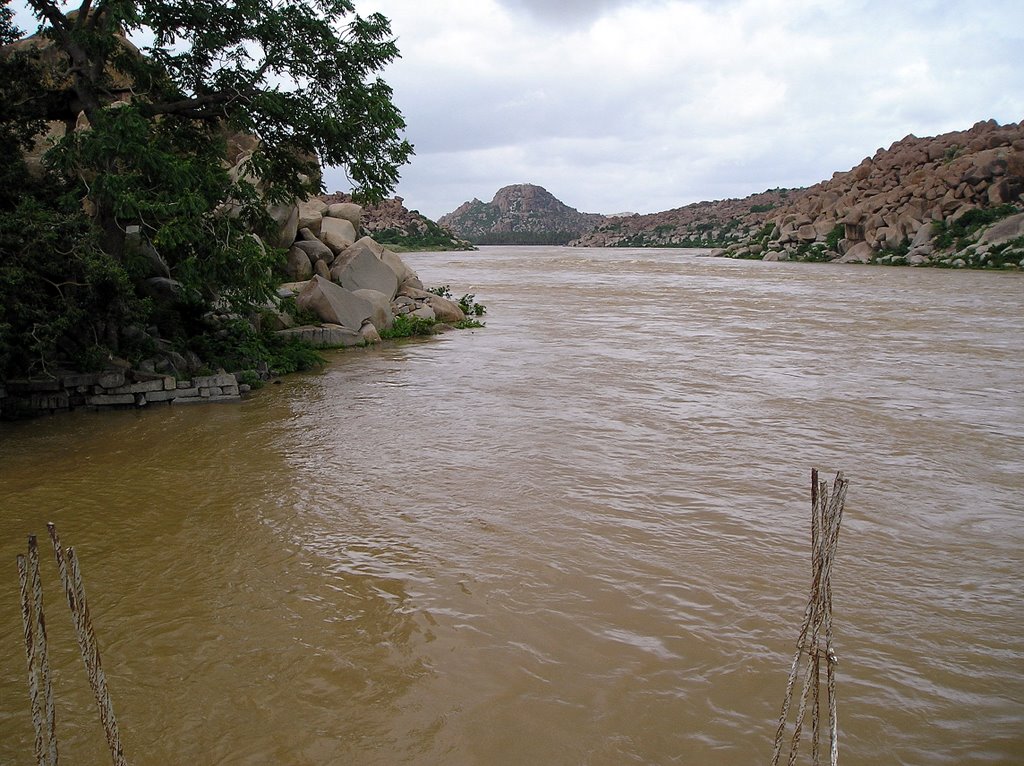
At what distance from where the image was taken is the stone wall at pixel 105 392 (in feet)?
30.0

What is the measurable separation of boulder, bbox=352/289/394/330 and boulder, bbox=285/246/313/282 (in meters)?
1.12

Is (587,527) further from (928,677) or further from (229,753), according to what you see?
(229,753)

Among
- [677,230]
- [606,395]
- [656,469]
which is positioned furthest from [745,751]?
[677,230]

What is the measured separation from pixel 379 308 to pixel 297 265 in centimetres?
199

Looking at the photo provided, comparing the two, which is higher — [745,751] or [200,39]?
[200,39]

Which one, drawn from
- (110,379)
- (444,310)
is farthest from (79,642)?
(444,310)

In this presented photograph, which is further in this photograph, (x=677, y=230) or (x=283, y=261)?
(x=677, y=230)

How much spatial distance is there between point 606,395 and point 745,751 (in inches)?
282

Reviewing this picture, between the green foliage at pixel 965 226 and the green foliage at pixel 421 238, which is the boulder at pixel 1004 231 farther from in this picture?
the green foliage at pixel 421 238

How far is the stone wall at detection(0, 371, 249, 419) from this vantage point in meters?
9.15

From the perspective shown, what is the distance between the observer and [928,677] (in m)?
3.74

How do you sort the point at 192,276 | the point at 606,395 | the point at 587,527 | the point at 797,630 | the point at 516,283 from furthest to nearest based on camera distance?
the point at 516,283 → the point at 606,395 → the point at 192,276 → the point at 587,527 → the point at 797,630

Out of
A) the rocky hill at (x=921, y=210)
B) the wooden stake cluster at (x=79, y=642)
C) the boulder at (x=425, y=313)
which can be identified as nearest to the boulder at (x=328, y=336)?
the boulder at (x=425, y=313)

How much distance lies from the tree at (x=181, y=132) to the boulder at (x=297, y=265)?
4.03 meters
